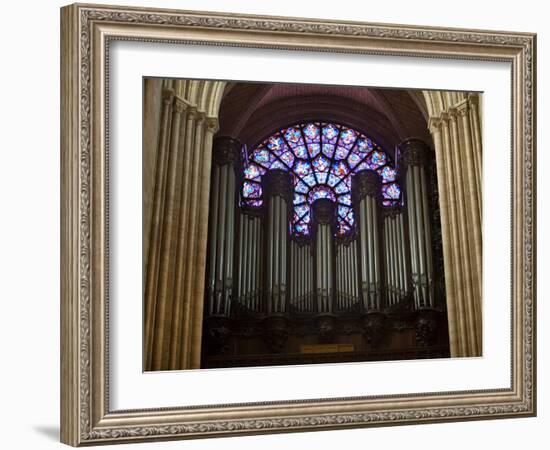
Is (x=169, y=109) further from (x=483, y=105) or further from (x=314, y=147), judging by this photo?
A: (x=483, y=105)

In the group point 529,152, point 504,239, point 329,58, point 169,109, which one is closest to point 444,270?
point 504,239

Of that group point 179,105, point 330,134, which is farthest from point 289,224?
point 179,105

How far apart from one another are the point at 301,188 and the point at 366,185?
1.01ft

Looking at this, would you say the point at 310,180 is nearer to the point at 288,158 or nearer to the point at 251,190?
the point at 288,158

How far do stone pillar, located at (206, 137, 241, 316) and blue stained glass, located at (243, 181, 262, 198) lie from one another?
0.07 meters

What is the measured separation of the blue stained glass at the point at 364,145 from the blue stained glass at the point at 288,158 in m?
0.32

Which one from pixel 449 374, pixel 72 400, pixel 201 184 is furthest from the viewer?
pixel 449 374

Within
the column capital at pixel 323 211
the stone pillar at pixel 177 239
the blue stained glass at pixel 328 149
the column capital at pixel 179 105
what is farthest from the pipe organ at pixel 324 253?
the column capital at pixel 179 105

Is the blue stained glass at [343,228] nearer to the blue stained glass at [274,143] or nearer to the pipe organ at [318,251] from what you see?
the pipe organ at [318,251]

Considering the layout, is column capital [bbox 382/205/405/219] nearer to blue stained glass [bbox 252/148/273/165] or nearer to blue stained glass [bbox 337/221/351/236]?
blue stained glass [bbox 337/221/351/236]

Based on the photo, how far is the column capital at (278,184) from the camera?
3.77 meters

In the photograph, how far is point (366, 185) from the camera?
3.85 m

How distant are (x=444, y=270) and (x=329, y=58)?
113 centimetres

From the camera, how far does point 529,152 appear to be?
159 inches
